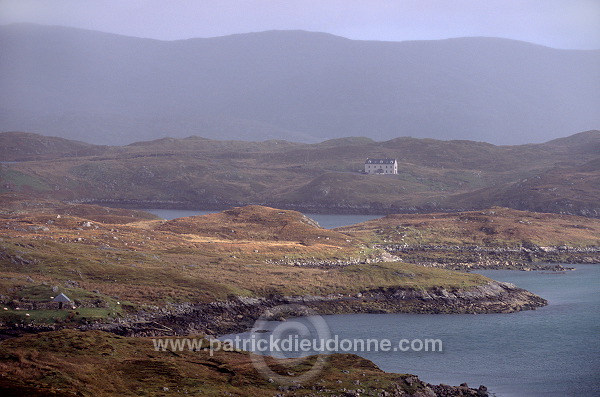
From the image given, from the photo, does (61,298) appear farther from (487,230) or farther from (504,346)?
(487,230)

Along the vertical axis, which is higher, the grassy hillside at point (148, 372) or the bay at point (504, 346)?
the grassy hillside at point (148, 372)

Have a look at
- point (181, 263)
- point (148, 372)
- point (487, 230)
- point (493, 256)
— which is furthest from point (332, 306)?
point (487, 230)

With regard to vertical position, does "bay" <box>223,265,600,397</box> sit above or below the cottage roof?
below

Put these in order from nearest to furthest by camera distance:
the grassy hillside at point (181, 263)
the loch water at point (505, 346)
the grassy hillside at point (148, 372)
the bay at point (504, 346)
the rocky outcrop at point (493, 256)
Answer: the grassy hillside at point (148, 372), the loch water at point (505, 346), the bay at point (504, 346), the grassy hillside at point (181, 263), the rocky outcrop at point (493, 256)

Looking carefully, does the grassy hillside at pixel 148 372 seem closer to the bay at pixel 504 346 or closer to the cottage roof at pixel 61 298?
the bay at pixel 504 346

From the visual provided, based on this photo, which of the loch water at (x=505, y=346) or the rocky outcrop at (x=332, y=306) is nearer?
the loch water at (x=505, y=346)

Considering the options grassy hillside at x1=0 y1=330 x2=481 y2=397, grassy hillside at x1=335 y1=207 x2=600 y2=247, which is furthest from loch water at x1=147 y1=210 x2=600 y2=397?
grassy hillside at x1=335 y1=207 x2=600 y2=247

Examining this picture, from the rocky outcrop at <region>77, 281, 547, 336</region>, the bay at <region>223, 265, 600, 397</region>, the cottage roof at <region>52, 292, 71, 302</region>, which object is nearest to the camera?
the bay at <region>223, 265, 600, 397</region>

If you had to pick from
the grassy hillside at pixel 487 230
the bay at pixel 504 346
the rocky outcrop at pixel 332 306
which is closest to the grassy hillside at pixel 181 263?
the rocky outcrop at pixel 332 306

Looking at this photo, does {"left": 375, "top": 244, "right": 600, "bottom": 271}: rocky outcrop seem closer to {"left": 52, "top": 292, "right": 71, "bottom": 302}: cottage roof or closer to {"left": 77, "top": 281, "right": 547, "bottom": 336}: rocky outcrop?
{"left": 77, "top": 281, "right": 547, "bottom": 336}: rocky outcrop

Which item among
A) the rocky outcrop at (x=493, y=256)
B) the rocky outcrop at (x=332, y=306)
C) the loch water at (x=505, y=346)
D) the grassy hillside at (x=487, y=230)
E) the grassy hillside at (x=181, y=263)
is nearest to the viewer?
the loch water at (x=505, y=346)

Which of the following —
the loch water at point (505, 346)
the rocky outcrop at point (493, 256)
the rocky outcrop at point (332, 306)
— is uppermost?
the rocky outcrop at point (493, 256)

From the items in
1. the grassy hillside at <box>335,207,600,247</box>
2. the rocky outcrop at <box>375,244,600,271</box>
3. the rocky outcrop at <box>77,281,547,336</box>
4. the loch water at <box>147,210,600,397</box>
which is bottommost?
the loch water at <box>147,210,600,397</box>

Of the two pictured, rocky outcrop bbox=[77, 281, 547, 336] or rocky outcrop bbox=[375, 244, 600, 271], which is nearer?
rocky outcrop bbox=[77, 281, 547, 336]
